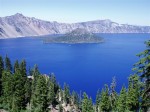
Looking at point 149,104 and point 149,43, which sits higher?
point 149,43

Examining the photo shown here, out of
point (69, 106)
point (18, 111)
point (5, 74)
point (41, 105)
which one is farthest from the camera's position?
point (69, 106)

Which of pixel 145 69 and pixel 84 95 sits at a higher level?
pixel 145 69

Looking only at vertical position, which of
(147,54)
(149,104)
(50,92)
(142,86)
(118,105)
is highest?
(147,54)

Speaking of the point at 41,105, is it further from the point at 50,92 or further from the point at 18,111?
the point at 50,92

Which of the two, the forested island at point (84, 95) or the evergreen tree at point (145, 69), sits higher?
the evergreen tree at point (145, 69)

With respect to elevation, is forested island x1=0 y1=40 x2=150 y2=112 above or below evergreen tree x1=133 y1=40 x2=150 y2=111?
below

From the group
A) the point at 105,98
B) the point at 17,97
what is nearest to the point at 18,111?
the point at 17,97

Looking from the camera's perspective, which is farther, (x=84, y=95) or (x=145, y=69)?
(x=84, y=95)

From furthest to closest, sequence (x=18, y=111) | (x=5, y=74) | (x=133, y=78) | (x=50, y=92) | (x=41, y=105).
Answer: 1. (x=50, y=92)
2. (x=5, y=74)
3. (x=18, y=111)
4. (x=41, y=105)
5. (x=133, y=78)

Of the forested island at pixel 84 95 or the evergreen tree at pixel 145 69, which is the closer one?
the evergreen tree at pixel 145 69

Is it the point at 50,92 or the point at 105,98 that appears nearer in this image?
the point at 105,98

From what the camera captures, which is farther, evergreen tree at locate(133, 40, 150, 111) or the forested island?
the forested island
